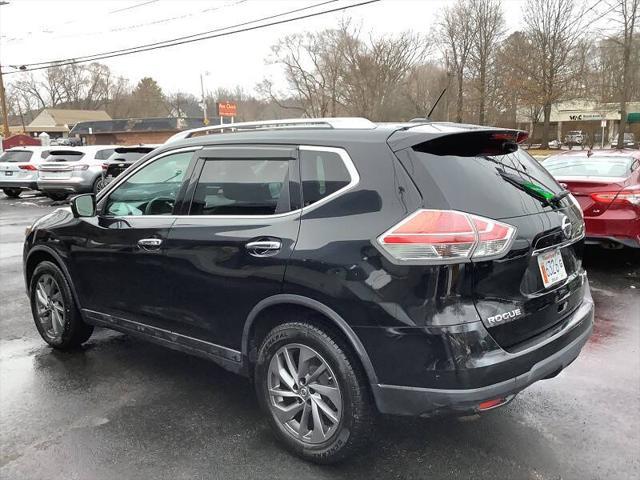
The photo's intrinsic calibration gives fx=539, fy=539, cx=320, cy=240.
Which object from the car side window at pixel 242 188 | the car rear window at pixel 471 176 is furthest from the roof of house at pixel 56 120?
the car rear window at pixel 471 176

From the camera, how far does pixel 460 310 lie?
242 centimetres

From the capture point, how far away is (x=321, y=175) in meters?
2.87

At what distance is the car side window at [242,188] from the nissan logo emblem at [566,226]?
1492mm

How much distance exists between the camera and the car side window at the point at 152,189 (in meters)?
3.59

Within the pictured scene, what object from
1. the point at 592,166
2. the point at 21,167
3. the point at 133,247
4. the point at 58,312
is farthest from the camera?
the point at 21,167

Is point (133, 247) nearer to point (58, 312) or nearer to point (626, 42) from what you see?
point (58, 312)

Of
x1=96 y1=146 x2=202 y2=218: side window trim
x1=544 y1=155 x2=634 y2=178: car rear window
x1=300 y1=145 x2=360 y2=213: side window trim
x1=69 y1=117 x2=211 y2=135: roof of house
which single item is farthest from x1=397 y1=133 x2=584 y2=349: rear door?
x1=69 y1=117 x2=211 y2=135: roof of house

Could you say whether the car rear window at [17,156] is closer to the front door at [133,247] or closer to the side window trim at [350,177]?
the front door at [133,247]

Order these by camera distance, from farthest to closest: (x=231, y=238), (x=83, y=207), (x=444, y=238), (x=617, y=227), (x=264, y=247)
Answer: (x=617, y=227)
(x=83, y=207)
(x=231, y=238)
(x=264, y=247)
(x=444, y=238)

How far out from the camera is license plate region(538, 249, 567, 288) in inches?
107

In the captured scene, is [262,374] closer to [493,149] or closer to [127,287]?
[127,287]

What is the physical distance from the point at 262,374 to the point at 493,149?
5.83 feet

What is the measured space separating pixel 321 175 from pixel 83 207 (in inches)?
82.7

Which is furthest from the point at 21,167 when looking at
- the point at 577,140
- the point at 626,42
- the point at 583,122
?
the point at 583,122
